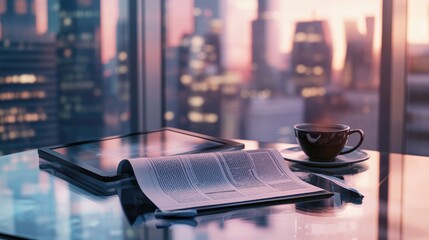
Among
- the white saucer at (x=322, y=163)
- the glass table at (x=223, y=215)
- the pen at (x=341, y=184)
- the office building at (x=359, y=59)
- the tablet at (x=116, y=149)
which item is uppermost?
the office building at (x=359, y=59)

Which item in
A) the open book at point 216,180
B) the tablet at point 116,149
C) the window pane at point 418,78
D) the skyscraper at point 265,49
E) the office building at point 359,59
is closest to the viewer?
the open book at point 216,180

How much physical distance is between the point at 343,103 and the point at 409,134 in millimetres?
316

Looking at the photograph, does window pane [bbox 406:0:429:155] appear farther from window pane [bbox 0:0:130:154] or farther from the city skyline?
window pane [bbox 0:0:130:154]

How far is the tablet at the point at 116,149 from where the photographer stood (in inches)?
37.0

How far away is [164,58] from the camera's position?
103 inches

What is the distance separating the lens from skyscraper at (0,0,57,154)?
87.4 inches

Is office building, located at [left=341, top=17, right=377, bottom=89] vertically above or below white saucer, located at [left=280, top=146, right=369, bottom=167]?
above

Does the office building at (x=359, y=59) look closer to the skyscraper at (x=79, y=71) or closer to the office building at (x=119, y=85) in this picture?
the office building at (x=119, y=85)

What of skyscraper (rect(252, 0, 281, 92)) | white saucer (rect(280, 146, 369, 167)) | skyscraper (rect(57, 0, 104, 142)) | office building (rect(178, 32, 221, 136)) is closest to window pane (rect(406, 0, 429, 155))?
skyscraper (rect(252, 0, 281, 92))

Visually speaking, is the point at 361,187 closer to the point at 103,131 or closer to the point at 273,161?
the point at 273,161

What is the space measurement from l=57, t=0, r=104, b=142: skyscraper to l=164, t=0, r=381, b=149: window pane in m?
0.34

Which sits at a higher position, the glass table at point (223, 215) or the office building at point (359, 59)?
the office building at point (359, 59)

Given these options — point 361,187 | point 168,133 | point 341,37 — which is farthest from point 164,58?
point 361,187

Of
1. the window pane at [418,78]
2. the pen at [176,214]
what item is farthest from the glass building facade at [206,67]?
the pen at [176,214]
